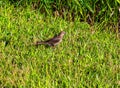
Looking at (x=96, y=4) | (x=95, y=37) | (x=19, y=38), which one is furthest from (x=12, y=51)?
(x=96, y=4)

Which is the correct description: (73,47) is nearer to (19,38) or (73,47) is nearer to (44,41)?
(44,41)

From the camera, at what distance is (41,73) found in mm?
4164

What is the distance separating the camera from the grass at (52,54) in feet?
13.3

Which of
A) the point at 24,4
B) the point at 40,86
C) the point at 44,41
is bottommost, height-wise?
the point at 40,86

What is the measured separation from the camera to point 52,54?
14.8 ft

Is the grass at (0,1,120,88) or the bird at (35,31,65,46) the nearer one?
the grass at (0,1,120,88)

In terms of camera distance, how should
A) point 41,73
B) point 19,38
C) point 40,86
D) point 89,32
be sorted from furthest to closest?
point 89,32, point 19,38, point 41,73, point 40,86

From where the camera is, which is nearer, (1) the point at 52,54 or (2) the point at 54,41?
(1) the point at 52,54

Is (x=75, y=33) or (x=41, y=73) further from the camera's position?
(x=75, y=33)

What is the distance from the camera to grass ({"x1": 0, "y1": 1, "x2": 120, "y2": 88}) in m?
4.04

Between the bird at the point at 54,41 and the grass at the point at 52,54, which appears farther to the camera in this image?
the bird at the point at 54,41

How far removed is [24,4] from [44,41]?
3.72 feet

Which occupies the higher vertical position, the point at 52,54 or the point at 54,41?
the point at 54,41

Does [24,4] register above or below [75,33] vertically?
above
